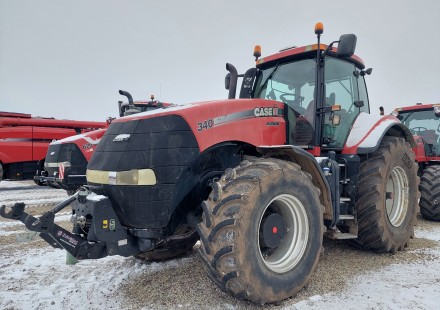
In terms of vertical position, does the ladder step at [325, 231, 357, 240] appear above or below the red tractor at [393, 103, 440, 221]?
below

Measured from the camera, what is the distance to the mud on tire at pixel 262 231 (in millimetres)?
2654

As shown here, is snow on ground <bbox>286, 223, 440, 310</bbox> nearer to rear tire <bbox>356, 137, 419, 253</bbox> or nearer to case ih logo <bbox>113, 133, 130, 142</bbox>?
rear tire <bbox>356, 137, 419, 253</bbox>

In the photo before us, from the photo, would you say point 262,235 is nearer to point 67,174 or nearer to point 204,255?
point 204,255

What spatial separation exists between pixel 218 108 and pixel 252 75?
1664 mm

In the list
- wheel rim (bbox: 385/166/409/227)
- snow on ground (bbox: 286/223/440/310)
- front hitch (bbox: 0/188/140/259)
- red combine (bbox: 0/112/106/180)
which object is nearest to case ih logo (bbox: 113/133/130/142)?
front hitch (bbox: 0/188/140/259)

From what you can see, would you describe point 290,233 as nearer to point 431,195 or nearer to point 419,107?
point 431,195

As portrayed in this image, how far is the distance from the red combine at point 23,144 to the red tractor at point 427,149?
1009cm

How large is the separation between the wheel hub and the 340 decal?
0.91 m

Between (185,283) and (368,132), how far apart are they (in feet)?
9.01

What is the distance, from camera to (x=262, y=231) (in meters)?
3.06

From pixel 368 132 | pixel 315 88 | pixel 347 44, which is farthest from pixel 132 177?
pixel 368 132

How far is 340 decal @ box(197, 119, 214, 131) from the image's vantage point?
3.03 m

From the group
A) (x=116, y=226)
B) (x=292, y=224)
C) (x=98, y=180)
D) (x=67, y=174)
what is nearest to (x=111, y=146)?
(x=98, y=180)

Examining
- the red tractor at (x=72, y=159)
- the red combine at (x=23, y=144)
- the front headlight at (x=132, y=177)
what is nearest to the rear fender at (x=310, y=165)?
the front headlight at (x=132, y=177)
